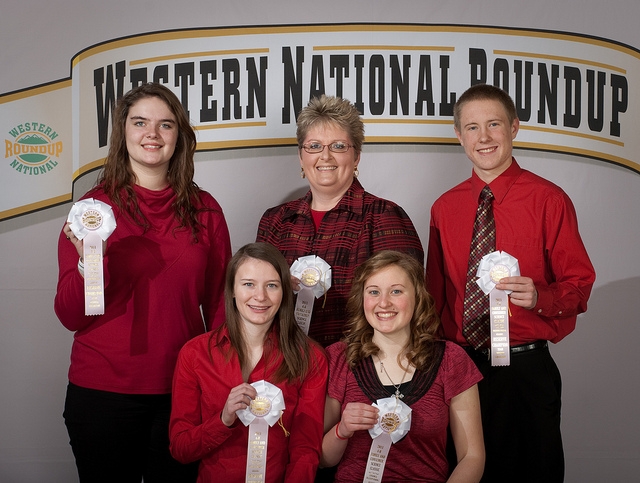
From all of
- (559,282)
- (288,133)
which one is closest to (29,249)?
(288,133)

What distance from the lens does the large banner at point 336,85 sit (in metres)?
3.48

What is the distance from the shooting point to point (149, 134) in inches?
97.0

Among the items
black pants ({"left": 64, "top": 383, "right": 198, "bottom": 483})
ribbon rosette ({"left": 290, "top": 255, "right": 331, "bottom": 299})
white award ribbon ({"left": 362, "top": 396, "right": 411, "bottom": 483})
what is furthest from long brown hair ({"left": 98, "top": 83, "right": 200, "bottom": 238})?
white award ribbon ({"left": 362, "top": 396, "right": 411, "bottom": 483})

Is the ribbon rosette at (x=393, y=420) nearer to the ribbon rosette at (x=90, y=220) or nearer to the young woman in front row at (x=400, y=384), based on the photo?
the young woman in front row at (x=400, y=384)

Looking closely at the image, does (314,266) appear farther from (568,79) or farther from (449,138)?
(568,79)

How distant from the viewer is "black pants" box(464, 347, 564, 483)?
2.54 metres

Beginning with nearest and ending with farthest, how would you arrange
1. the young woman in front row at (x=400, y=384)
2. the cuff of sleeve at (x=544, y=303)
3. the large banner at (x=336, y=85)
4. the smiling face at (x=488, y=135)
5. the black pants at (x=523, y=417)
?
the young woman in front row at (x=400, y=384) < the cuff of sleeve at (x=544, y=303) < the black pants at (x=523, y=417) < the smiling face at (x=488, y=135) < the large banner at (x=336, y=85)

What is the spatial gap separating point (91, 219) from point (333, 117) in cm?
95

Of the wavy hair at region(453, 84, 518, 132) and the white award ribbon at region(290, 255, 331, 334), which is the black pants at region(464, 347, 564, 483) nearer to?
the white award ribbon at region(290, 255, 331, 334)

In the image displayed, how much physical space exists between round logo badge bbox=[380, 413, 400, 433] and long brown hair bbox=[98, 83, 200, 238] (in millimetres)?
890

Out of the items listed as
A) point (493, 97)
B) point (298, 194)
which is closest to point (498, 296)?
point (493, 97)

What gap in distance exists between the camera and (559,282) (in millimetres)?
2531

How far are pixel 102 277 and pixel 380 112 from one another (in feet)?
5.73

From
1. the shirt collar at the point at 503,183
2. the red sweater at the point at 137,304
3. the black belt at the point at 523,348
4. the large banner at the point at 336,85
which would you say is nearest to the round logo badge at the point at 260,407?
the red sweater at the point at 137,304
